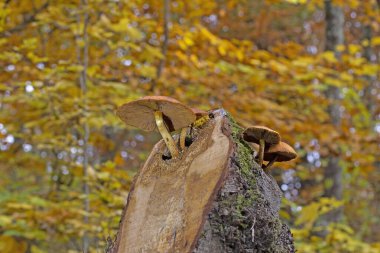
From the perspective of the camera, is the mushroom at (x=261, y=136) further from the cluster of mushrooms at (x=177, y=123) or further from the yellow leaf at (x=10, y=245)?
the yellow leaf at (x=10, y=245)

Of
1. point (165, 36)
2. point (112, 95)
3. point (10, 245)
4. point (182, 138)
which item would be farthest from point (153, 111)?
→ point (10, 245)

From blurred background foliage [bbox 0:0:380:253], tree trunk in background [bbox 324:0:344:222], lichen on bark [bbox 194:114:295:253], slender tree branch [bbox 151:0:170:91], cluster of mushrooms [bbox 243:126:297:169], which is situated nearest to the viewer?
lichen on bark [bbox 194:114:295:253]

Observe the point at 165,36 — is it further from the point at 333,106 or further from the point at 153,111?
the point at 153,111

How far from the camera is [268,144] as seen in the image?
1922 mm

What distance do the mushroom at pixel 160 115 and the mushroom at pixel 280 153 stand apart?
34 cm

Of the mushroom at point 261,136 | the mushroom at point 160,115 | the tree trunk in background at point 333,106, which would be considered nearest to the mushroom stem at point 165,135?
the mushroom at point 160,115

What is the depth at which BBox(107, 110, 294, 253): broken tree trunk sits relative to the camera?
1.60 meters

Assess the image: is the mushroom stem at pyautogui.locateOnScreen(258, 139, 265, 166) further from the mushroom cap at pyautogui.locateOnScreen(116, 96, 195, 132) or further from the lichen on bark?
the mushroom cap at pyautogui.locateOnScreen(116, 96, 195, 132)

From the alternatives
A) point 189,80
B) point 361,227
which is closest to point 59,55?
point 189,80

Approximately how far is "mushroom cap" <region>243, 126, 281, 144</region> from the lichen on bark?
55mm

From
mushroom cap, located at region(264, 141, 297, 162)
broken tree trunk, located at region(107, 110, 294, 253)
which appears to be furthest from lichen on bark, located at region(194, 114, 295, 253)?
mushroom cap, located at region(264, 141, 297, 162)

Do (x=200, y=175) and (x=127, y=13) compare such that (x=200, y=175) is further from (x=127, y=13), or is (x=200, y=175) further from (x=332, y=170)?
(x=332, y=170)

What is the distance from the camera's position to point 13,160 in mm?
6605

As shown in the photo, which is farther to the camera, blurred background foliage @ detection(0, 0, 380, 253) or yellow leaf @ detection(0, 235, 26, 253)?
yellow leaf @ detection(0, 235, 26, 253)
